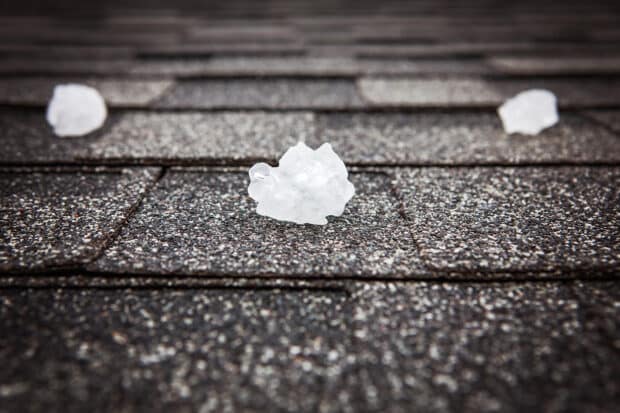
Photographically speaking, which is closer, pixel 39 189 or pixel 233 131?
pixel 39 189

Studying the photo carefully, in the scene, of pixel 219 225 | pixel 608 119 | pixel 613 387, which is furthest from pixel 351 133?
pixel 613 387

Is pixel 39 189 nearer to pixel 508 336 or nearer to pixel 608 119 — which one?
pixel 508 336

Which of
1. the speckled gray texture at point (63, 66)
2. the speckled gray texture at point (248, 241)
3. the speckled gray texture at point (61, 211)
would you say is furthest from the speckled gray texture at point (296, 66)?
the speckled gray texture at point (248, 241)

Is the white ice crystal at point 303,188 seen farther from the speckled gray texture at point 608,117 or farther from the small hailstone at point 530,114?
the speckled gray texture at point 608,117

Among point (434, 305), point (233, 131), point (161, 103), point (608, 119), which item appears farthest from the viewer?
point (161, 103)

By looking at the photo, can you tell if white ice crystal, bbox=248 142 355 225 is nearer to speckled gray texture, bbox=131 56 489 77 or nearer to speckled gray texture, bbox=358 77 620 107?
speckled gray texture, bbox=358 77 620 107

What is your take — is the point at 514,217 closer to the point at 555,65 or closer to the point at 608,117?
the point at 608,117

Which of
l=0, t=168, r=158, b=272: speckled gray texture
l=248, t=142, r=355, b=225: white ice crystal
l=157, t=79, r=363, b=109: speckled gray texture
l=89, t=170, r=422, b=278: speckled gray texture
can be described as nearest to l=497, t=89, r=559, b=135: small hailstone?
l=157, t=79, r=363, b=109: speckled gray texture
